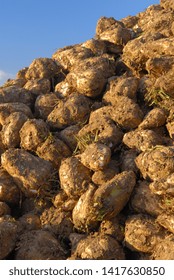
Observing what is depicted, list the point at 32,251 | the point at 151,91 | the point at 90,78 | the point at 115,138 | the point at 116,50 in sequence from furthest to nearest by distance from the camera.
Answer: the point at 116,50, the point at 90,78, the point at 151,91, the point at 115,138, the point at 32,251

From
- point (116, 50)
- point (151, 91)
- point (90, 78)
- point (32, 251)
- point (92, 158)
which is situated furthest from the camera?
point (116, 50)

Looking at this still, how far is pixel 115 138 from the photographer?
5133mm

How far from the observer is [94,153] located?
4711mm

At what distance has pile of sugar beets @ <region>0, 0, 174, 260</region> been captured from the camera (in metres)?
4.27

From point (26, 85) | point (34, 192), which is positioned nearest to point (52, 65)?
point (26, 85)

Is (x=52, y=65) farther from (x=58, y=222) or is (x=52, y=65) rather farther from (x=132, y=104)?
(x=58, y=222)

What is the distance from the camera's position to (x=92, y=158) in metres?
4.68

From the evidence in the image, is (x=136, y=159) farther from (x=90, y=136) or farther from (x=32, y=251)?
(x=32, y=251)

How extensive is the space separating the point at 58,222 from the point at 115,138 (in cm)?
132

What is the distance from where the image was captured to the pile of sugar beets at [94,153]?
14.0 feet

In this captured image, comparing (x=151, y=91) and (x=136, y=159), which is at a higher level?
(x=151, y=91)

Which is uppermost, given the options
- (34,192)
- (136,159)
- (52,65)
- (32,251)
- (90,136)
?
(52,65)

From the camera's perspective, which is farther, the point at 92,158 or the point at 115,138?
the point at 115,138

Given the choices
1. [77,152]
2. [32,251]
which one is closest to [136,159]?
[77,152]
